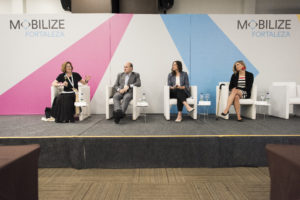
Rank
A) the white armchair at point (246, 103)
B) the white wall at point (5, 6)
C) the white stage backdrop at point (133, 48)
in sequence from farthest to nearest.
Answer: the white wall at point (5, 6)
the white stage backdrop at point (133, 48)
the white armchair at point (246, 103)

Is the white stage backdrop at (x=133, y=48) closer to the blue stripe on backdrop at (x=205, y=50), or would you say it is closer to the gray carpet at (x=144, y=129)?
the blue stripe on backdrop at (x=205, y=50)

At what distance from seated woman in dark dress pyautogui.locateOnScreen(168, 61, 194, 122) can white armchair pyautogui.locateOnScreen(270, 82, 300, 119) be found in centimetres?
190

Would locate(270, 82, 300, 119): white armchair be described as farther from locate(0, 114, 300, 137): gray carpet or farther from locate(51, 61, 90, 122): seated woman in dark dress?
locate(51, 61, 90, 122): seated woman in dark dress

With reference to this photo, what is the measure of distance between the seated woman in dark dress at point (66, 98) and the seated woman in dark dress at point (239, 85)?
293cm

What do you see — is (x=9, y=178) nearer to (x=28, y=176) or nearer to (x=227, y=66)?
(x=28, y=176)

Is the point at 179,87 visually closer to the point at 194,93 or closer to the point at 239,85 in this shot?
the point at 194,93

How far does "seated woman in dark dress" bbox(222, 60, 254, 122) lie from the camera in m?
3.76

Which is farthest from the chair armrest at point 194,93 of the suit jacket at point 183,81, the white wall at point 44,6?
the white wall at point 44,6

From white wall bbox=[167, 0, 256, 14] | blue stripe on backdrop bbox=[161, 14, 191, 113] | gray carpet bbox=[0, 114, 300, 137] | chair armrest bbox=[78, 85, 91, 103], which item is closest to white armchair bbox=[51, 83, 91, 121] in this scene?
chair armrest bbox=[78, 85, 91, 103]

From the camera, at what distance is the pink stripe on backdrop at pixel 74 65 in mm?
4645

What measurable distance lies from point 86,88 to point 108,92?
534 millimetres

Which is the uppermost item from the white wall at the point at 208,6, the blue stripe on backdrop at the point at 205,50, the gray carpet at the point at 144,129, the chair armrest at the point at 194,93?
the white wall at the point at 208,6

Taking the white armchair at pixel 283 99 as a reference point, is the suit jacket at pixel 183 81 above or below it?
above

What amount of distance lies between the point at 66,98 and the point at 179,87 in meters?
2.13
